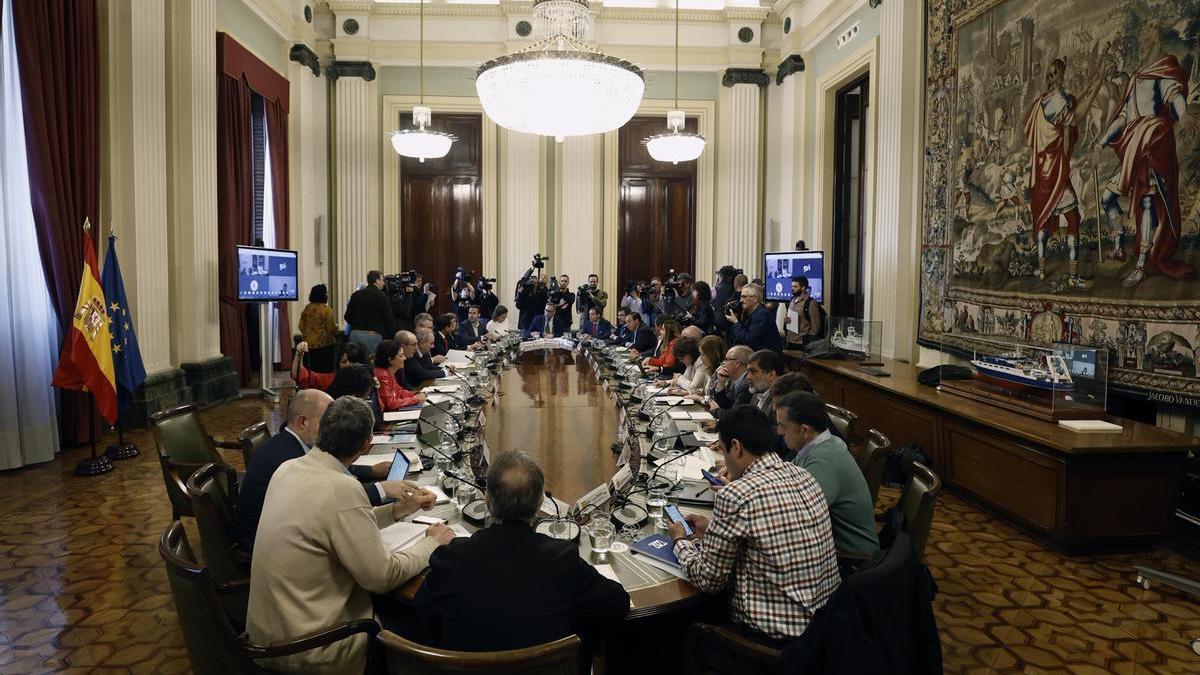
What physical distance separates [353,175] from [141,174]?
5404 millimetres

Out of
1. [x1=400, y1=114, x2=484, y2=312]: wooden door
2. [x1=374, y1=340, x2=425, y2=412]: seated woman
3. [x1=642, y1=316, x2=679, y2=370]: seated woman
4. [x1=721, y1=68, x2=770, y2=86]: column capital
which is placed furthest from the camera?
[x1=400, y1=114, x2=484, y2=312]: wooden door

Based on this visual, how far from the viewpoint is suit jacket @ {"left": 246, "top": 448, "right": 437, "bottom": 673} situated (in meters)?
2.06

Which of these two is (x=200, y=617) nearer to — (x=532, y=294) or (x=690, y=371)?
(x=690, y=371)

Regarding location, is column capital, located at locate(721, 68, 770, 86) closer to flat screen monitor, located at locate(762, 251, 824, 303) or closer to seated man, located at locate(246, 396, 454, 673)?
flat screen monitor, located at locate(762, 251, 824, 303)

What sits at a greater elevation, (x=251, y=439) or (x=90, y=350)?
(x=90, y=350)

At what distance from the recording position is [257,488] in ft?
8.76

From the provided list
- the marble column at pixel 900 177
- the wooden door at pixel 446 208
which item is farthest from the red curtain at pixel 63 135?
the marble column at pixel 900 177

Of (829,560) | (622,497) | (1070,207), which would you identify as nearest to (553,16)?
(1070,207)

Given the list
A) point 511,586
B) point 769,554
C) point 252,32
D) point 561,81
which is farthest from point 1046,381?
point 252,32

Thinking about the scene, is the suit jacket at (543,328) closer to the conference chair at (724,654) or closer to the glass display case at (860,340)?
the glass display case at (860,340)

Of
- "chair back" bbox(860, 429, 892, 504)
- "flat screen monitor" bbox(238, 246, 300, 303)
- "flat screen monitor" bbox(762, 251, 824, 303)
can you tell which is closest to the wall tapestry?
"flat screen monitor" bbox(762, 251, 824, 303)

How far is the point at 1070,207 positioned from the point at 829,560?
4.29 metres

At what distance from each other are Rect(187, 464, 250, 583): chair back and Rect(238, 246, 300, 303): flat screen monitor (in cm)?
590

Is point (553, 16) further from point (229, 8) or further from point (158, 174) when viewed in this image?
point (229, 8)
